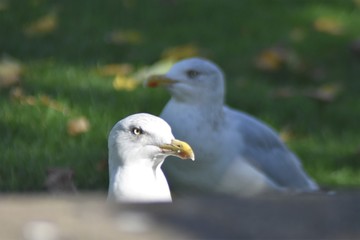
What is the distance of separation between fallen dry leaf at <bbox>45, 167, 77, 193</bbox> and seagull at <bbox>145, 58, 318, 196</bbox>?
0.46 m

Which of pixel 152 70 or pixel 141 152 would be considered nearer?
pixel 141 152

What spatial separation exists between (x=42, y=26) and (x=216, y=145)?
2.68 meters

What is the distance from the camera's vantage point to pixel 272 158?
15.8ft

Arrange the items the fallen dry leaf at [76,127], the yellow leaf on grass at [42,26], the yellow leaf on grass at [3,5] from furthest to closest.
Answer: the yellow leaf on grass at [3,5], the yellow leaf on grass at [42,26], the fallen dry leaf at [76,127]

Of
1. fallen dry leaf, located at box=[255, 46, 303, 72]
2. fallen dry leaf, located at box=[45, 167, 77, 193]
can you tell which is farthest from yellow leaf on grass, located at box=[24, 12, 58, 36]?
fallen dry leaf, located at box=[45, 167, 77, 193]

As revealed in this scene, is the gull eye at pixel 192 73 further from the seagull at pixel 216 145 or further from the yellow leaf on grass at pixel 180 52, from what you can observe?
the yellow leaf on grass at pixel 180 52

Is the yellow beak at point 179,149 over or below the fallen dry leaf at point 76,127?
below

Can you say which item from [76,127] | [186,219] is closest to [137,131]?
[76,127]

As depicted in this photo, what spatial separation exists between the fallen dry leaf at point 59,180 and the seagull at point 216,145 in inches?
18.1

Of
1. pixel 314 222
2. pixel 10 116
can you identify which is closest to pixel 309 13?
pixel 10 116

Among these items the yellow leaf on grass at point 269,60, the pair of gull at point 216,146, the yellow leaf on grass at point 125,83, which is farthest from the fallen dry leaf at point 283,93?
the pair of gull at point 216,146

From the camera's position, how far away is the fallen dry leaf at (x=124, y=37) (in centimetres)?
687

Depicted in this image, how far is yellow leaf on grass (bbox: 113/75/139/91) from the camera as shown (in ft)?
19.5

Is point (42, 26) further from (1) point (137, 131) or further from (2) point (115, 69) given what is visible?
(1) point (137, 131)
